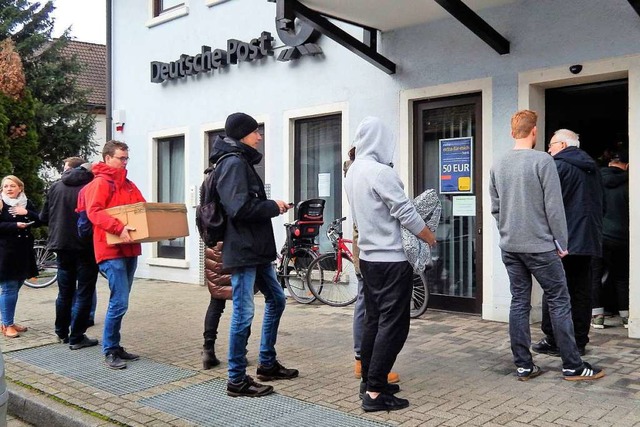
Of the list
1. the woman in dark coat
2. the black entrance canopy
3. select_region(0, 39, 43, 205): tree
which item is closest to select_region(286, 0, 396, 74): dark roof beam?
the black entrance canopy

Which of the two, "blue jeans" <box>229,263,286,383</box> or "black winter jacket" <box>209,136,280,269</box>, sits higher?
"black winter jacket" <box>209,136,280,269</box>

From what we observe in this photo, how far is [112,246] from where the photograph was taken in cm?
568

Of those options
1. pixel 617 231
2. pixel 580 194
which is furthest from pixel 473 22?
pixel 617 231

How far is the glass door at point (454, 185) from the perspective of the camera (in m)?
7.57

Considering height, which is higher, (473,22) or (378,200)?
(473,22)

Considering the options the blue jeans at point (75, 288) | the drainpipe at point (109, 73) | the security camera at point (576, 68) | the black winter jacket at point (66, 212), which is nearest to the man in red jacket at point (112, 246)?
the blue jeans at point (75, 288)

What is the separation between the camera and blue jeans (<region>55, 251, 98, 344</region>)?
6266mm

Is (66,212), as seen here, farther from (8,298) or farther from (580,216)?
(580,216)

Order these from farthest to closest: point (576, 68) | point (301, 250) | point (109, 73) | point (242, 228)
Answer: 1. point (109, 73)
2. point (301, 250)
3. point (576, 68)
4. point (242, 228)

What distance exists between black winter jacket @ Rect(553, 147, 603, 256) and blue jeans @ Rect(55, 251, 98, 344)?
4.12m

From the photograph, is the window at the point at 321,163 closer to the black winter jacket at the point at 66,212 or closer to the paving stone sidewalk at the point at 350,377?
the paving stone sidewalk at the point at 350,377

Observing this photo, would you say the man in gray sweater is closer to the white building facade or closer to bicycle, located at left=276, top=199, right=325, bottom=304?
the white building facade

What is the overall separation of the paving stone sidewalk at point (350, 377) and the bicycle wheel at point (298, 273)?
1.03 metres

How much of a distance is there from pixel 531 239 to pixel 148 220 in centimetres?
290
